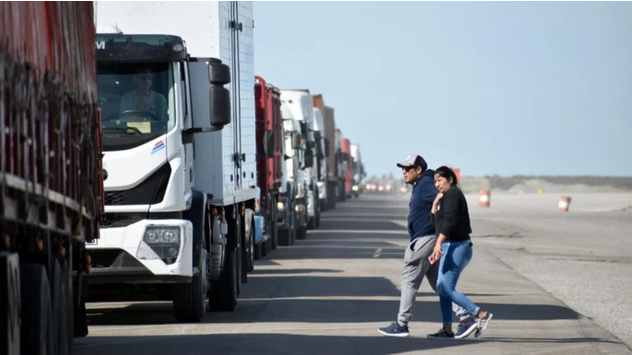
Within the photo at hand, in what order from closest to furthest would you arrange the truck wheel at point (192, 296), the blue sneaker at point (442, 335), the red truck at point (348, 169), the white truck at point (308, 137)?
the blue sneaker at point (442, 335), the truck wheel at point (192, 296), the white truck at point (308, 137), the red truck at point (348, 169)

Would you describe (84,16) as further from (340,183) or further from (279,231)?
(340,183)

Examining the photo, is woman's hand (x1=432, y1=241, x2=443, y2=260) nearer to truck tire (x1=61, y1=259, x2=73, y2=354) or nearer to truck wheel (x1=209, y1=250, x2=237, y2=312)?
truck wheel (x1=209, y1=250, x2=237, y2=312)

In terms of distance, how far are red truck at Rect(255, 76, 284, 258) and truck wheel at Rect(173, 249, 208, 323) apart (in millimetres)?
9542

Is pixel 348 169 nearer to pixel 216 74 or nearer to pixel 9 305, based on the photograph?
pixel 216 74

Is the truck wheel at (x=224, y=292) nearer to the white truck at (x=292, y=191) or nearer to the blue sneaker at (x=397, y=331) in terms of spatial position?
the blue sneaker at (x=397, y=331)

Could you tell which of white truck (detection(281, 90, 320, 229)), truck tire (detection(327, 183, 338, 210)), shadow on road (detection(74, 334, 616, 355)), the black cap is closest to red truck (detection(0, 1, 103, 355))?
shadow on road (detection(74, 334, 616, 355))

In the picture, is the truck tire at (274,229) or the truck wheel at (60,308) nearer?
the truck wheel at (60,308)

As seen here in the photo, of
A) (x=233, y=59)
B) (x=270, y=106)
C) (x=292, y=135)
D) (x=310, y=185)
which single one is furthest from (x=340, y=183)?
(x=233, y=59)

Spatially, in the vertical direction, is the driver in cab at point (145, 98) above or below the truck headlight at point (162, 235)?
above

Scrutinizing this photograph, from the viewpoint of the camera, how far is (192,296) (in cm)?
1488

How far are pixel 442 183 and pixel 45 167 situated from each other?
5780 mm

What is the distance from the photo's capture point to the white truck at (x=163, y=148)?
46.0ft

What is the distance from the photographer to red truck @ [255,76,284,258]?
25.7 m

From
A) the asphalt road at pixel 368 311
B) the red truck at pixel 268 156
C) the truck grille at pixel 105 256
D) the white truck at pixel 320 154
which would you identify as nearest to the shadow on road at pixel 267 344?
the asphalt road at pixel 368 311
